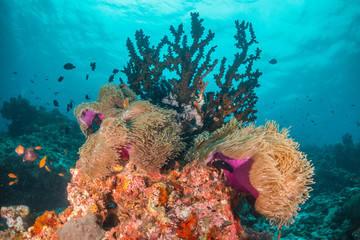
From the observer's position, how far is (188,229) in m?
2.15

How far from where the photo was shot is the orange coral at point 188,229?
6.88ft

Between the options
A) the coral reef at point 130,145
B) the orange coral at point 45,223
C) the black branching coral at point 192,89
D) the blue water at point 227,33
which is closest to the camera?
the coral reef at point 130,145

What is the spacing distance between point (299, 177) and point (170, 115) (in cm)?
214

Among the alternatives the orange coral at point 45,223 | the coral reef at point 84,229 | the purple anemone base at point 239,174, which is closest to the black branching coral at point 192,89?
the purple anemone base at point 239,174

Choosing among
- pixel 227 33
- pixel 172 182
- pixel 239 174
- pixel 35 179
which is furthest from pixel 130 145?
pixel 227 33

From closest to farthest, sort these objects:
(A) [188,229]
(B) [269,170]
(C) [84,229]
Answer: (A) [188,229]
(B) [269,170]
(C) [84,229]

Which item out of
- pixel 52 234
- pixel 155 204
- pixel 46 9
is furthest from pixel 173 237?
pixel 46 9

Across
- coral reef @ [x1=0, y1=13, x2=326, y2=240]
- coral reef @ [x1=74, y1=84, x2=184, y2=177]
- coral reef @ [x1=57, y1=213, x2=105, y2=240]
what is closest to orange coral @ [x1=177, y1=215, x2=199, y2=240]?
coral reef @ [x1=0, y1=13, x2=326, y2=240]

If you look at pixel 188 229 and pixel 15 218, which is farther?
pixel 15 218

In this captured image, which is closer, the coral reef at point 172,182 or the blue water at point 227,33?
the coral reef at point 172,182

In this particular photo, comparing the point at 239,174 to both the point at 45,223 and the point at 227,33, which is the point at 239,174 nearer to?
the point at 45,223

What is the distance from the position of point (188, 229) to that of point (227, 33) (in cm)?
3067

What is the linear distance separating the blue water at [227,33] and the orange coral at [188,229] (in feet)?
73.7

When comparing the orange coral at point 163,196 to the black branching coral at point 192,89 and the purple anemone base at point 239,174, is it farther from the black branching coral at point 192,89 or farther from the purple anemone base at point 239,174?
the black branching coral at point 192,89
